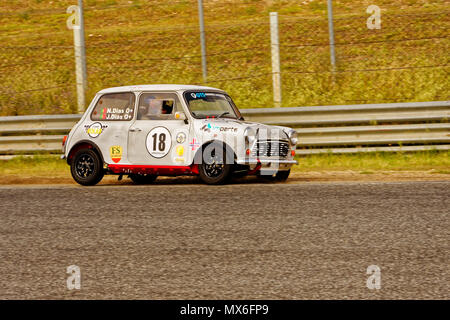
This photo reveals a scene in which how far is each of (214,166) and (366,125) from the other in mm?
3636

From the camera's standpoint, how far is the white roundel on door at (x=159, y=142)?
1023 cm

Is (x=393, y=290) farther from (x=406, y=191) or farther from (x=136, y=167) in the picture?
(x=136, y=167)

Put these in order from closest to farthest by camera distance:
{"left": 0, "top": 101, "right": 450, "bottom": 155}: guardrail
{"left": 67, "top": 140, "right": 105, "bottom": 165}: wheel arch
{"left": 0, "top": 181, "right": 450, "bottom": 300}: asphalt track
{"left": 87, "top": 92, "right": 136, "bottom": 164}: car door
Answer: {"left": 0, "top": 181, "right": 450, "bottom": 300}: asphalt track
{"left": 87, "top": 92, "right": 136, "bottom": 164}: car door
{"left": 67, "top": 140, "right": 105, "bottom": 165}: wheel arch
{"left": 0, "top": 101, "right": 450, "bottom": 155}: guardrail

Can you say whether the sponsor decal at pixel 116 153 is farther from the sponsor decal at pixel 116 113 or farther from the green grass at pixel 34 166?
the green grass at pixel 34 166

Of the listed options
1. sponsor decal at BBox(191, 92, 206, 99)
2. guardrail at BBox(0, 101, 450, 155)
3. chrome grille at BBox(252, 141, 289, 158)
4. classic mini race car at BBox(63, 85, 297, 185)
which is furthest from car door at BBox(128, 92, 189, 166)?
guardrail at BBox(0, 101, 450, 155)

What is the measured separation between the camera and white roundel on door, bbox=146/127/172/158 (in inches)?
403

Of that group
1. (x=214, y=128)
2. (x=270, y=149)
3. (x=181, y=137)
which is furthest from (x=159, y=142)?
(x=270, y=149)

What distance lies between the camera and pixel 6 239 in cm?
689

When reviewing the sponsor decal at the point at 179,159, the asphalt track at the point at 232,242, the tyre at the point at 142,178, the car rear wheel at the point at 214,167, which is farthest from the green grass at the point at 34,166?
the car rear wheel at the point at 214,167

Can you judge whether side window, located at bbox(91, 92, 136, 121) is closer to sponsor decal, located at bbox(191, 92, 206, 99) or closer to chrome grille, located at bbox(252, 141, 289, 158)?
sponsor decal, located at bbox(191, 92, 206, 99)

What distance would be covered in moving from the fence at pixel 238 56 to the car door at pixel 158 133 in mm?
2754

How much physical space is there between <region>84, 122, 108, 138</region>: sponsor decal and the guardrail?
2.87 m

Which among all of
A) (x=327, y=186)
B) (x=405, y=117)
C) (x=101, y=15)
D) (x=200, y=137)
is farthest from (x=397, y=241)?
(x=101, y=15)
